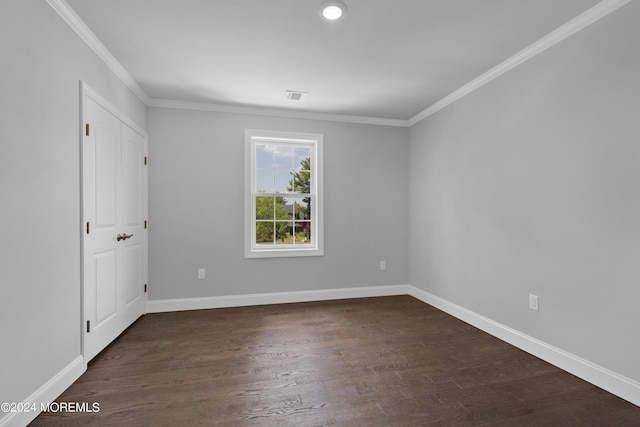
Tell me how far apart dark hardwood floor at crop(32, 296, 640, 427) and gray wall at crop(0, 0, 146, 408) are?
1.43 ft

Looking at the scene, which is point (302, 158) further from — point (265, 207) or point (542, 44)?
point (542, 44)

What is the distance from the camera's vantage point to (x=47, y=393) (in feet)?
6.19

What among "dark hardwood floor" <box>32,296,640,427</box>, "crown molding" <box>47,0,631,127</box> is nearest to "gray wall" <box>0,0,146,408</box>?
"crown molding" <box>47,0,631,127</box>

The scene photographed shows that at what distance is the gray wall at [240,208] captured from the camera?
3.79 metres

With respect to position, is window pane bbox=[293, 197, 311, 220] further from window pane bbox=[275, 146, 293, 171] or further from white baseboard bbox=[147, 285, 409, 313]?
white baseboard bbox=[147, 285, 409, 313]

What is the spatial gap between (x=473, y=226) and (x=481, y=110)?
119cm

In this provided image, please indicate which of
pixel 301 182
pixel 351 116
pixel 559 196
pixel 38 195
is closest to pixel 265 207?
pixel 301 182

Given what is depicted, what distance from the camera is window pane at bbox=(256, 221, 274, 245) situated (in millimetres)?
4184

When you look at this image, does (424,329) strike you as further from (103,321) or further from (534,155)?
(103,321)

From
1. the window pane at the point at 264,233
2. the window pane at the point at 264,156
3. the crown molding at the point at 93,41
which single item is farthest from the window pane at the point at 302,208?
the crown molding at the point at 93,41

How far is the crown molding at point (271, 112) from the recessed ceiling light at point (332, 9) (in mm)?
1997

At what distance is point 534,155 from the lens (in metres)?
2.62

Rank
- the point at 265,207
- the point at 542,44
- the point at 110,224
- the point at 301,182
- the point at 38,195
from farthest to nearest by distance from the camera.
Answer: the point at 301,182
the point at 265,207
the point at 110,224
the point at 542,44
the point at 38,195

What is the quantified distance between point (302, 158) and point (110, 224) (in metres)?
2.40
